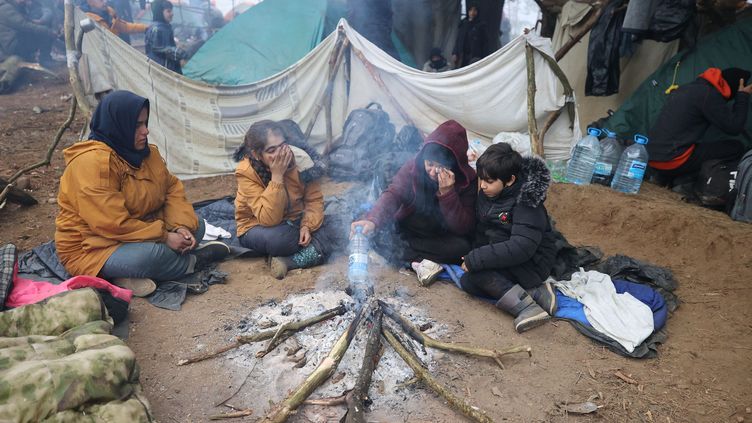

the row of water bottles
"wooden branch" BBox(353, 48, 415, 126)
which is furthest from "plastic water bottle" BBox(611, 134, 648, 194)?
"wooden branch" BBox(353, 48, 415, 126)

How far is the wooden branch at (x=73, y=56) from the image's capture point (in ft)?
15.0

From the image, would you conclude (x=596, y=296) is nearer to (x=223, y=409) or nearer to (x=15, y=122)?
(x=223, y=409)

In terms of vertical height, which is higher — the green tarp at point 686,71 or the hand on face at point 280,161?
the green tarp at point 686,71

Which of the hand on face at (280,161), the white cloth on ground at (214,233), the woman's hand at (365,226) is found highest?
the hand on face at (280,161)

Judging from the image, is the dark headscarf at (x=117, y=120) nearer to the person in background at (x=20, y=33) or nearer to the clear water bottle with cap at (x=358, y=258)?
the clear water bottle with cap at (x=358, y=258)

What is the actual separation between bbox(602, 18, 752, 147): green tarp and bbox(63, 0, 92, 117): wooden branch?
6263 mm

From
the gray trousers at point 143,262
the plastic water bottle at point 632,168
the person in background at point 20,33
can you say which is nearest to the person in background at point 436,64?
the plastic water bottle at point 632,168

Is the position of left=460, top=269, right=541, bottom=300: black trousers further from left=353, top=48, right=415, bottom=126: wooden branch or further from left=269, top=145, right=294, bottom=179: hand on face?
left=353, top=48, right=415, bottom=126: wooden branch

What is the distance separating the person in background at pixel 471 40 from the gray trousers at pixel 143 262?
279 inches

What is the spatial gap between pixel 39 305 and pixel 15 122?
636 cm

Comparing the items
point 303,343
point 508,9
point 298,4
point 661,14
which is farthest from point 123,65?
point 508,9

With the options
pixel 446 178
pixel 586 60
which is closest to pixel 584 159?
pixel 586 60

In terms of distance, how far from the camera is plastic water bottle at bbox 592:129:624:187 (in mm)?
5121

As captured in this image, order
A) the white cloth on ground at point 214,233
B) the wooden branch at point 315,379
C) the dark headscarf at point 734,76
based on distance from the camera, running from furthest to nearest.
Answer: the dark headscarf at point 734,76 → the white cloth on ground at point 214,233 → the wooden branch at point 315,379
